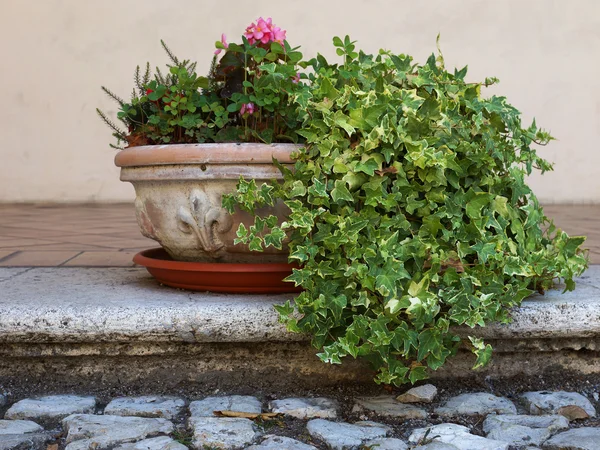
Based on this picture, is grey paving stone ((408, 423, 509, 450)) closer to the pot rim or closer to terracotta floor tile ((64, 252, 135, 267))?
the pot rim

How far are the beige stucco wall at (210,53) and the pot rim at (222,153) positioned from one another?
4.60 m

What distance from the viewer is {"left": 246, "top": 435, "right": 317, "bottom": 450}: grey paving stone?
1.21 metres

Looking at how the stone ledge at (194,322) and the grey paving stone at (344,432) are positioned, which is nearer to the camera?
the grey paving stone at (344,432)

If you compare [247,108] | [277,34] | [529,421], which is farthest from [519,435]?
[277,34]

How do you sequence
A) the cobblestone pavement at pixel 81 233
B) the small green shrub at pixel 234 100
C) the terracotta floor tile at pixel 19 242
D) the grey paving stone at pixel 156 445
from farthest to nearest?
the terracotta floor tile at pixel 19 242 < the cobblestone pavement at pixel 81 233 < the small green shrub at pixel 234 100 < the grey paving stone at pixel 156 445

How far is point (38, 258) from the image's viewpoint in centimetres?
250

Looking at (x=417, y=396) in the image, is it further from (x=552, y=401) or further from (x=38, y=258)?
(x=38, y=258)

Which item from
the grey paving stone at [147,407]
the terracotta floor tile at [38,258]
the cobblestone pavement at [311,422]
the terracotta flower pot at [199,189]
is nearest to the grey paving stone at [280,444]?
the cobblestone pavement at [311,422]

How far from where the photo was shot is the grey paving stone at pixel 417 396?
1.43 meters

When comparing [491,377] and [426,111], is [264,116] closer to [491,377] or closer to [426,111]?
[426,111]

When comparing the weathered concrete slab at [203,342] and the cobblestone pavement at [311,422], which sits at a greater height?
the weathered concrete slab at [203,342]

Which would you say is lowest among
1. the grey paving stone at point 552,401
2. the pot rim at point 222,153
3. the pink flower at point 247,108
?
the grey paving stone at point 552,401

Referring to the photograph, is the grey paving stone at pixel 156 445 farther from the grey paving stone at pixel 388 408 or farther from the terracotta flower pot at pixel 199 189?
the terracotta flower pot at pixel 199 189

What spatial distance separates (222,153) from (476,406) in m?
0.72
